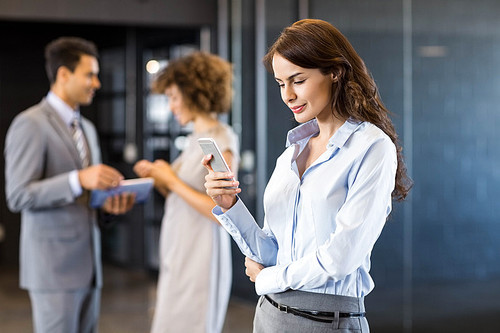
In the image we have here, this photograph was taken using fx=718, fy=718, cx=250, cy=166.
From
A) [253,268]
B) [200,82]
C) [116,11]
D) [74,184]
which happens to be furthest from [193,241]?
[116,11]

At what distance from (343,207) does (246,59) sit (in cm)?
401

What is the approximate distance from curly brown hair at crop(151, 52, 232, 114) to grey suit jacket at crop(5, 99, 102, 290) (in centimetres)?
53

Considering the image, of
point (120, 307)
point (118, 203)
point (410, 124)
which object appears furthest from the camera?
point (120, 307)

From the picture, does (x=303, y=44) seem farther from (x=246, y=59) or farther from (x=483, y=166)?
(x=246, y=59)

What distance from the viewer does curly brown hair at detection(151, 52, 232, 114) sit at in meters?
3.21

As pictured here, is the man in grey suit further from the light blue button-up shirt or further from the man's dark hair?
the light blue button-up shirt

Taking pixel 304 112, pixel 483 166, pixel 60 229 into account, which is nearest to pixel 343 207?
pixel 304 112

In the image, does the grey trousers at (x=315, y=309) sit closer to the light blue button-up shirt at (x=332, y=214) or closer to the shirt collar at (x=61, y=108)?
the light blue button-up shirt at (x=332, y=214)

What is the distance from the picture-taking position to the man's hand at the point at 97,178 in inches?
120

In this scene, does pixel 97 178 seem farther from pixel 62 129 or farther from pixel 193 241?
pixel 193 241

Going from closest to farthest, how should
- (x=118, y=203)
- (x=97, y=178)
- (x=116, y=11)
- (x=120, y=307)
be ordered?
(x=97, y=178) < (x=118, y=203) < (x=116, y=11) < (x=120, y=307)

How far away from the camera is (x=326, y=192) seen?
1.66 metres

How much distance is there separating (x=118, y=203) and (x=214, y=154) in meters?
1.59

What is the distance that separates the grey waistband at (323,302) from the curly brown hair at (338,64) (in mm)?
399
